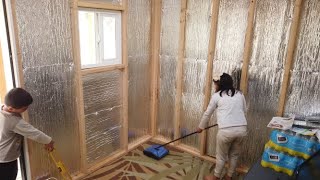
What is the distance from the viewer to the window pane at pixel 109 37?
2.75 metres

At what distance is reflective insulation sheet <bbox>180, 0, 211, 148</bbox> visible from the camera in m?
2.92

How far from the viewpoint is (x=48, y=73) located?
2256mm

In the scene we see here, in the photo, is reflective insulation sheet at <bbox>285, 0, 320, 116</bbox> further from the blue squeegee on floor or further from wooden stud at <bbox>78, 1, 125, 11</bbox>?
wooden stud at <bbox>78, 1, 125, 11</bbox>

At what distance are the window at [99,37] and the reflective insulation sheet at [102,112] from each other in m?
0.16

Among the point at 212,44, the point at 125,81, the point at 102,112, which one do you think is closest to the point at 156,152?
the point at 102,112

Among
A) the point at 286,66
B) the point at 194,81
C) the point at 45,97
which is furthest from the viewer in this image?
the point at 194,81

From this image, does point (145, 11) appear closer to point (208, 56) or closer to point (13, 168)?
point (208, 56)

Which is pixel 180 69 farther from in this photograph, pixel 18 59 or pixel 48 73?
pixel 18 59

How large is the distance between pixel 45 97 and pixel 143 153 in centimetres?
151

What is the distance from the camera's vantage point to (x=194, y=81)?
315cm

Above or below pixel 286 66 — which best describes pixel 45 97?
below

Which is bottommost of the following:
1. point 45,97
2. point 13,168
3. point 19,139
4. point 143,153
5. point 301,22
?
point 143,153

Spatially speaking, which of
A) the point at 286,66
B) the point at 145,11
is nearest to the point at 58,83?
the point at 145,11

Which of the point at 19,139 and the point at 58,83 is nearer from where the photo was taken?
the point at 19,139
